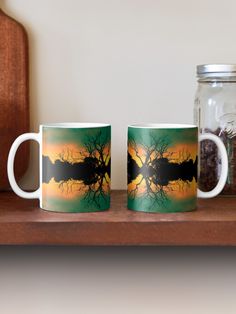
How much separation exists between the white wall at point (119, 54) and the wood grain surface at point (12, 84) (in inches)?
0.8

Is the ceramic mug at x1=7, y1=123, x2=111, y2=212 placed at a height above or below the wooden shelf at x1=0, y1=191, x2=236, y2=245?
above

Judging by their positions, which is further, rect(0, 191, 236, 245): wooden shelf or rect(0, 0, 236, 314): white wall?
rect(0, 0, 236, 314): white wall

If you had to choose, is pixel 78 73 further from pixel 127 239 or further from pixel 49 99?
pixel 127 239

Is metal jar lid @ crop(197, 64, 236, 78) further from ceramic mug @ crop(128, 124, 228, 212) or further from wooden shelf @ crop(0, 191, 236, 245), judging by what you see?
wooden shelf @ crop(0, 191, 236, 245)

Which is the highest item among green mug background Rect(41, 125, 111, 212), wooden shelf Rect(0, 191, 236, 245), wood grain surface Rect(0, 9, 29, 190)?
wood grain surface Rect(0, 9, 29, 190)

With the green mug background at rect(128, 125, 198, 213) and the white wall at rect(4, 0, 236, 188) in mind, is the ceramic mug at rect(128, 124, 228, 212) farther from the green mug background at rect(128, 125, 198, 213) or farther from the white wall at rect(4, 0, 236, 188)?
the white wall at rect(4, 0, 236, 188)

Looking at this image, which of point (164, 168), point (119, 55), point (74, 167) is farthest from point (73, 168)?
point (119, 55)

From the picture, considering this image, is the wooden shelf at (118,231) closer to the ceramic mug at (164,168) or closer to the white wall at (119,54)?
the ceramic mug at (164,168)

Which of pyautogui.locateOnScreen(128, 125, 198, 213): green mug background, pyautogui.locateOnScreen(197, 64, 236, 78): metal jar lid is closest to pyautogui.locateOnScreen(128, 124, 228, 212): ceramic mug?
pyautogui.locateOnScreen(128, 125, 198, 213): green mug background

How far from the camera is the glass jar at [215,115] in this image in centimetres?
93

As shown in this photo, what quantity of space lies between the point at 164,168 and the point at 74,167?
0.34 ft

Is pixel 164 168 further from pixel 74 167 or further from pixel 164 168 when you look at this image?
pixel 74 167

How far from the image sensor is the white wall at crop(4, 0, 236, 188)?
99cm

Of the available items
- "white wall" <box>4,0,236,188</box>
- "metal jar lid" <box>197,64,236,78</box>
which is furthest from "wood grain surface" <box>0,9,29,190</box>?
"metal jar lid" <box>197,64,236,78</box>
